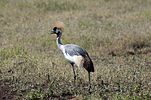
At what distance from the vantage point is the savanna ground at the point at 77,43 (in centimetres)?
1022

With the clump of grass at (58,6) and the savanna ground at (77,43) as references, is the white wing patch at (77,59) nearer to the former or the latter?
the savanna ground at (77,43)

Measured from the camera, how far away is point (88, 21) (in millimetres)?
19797

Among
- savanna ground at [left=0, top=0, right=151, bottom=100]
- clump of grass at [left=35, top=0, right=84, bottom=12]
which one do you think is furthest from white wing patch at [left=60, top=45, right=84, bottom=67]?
clump of grass at [left=35, top=0, right=84, bottom=12]

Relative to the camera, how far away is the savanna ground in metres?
10.2

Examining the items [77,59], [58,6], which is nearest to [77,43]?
[77,59]

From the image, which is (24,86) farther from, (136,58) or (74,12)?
(74,12)

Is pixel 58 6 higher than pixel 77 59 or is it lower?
higher

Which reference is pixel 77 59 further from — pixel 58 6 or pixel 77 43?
pixel 58 6

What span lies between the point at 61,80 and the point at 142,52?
192 inches

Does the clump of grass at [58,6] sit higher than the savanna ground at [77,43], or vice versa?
the clump of grass at [58,6]

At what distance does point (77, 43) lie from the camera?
16.4 m

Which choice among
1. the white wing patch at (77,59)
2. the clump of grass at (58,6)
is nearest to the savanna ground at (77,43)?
the clump of grass at (58,6)

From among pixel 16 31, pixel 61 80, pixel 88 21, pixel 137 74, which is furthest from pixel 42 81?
pixel 88 21

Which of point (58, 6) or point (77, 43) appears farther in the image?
point (58, 6)
